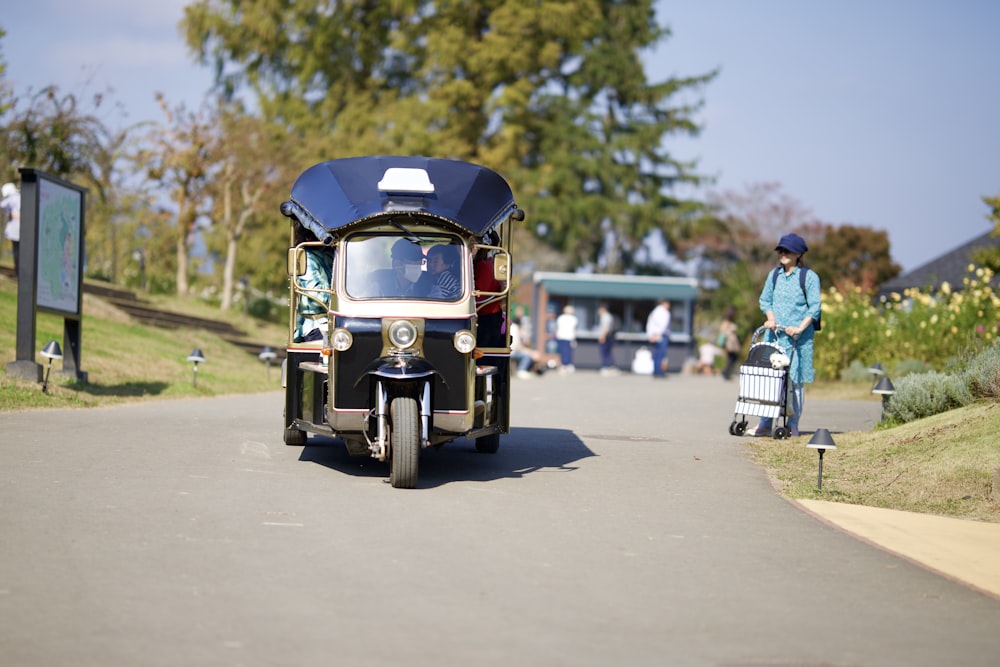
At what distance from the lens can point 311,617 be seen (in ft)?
21.0

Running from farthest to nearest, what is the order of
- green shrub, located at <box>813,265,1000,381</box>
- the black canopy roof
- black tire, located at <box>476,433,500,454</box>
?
green shrub, located at <box>813,265,1000,381</box> → black tire, located at <box>476,433,500,454</box> → the black canopy roof

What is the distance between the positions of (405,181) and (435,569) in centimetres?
492

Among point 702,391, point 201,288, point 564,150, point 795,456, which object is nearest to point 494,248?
point 795,456

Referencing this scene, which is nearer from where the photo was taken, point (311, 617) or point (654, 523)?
point (311, 617)

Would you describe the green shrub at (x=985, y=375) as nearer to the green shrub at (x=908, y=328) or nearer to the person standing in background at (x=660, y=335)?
the green shrub at (x=908, y=328)

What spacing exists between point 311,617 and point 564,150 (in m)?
56.2

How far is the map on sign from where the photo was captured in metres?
17.3

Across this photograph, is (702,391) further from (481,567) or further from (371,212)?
(481,567)

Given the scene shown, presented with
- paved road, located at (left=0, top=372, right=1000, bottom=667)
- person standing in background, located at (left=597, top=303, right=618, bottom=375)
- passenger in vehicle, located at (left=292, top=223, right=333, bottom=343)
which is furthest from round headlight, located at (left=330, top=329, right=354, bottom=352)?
person standing in background, located at (left=597, top=303, right=618, bottom=375)

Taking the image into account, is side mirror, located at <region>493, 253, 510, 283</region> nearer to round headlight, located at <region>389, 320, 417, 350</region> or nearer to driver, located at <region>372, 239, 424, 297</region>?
driver, located at <region>372, 239, 424, 297</region>

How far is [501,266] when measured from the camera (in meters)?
11.8

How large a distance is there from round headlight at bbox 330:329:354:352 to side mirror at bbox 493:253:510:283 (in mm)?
1405

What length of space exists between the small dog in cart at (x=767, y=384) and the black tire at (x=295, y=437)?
5.28m

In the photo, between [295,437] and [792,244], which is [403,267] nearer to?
[295,437]
